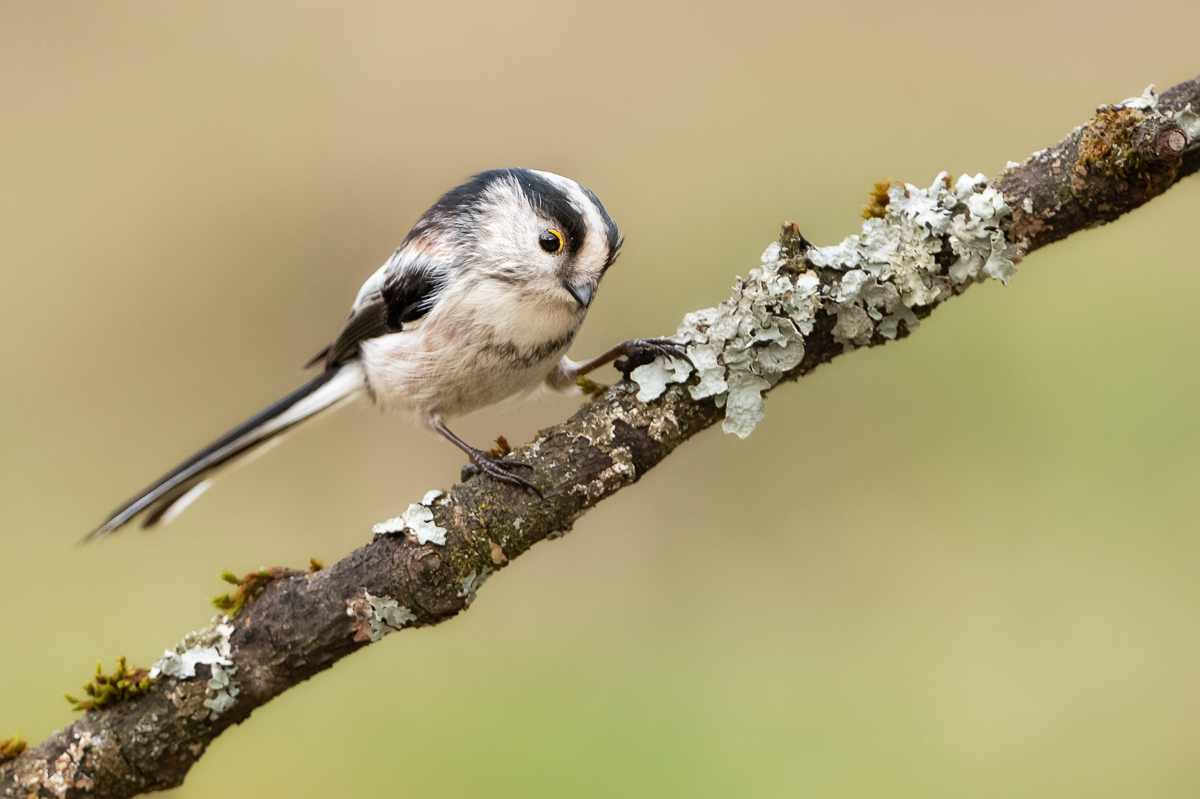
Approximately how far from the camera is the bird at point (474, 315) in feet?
6.06

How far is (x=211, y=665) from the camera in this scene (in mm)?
1430

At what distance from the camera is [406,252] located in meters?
2.11

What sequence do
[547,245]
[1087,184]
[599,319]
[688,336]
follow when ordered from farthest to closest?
[599,319]
[547,245]
[688,336]
[1087,184]

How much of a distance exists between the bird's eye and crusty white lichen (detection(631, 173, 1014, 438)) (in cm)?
49

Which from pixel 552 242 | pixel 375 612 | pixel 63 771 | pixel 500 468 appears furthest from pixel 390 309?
pixel 63 771

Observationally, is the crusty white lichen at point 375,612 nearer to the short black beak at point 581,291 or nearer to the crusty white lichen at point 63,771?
the crusty white lichen at point 63,771

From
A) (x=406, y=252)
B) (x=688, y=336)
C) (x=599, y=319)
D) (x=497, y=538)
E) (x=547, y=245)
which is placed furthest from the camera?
(x=599, y=319)

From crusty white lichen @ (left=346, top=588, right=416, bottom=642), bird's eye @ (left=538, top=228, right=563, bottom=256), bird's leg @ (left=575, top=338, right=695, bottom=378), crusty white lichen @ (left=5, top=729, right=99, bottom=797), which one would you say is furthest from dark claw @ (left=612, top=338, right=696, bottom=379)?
crusty white lichen @ (left=5, top=729, right=99, bottom=797)

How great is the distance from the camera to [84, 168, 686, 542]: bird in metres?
1.85

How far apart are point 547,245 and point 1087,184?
39.6 inches

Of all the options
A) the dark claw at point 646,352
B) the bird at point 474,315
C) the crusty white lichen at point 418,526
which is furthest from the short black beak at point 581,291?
the crusty white lichen at point 418,526

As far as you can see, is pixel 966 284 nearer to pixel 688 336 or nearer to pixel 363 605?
pixel 688 336

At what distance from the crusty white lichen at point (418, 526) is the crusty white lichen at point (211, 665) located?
317 millimetres

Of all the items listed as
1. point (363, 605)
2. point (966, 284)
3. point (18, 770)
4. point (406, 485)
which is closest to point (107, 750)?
point (18, 770)
